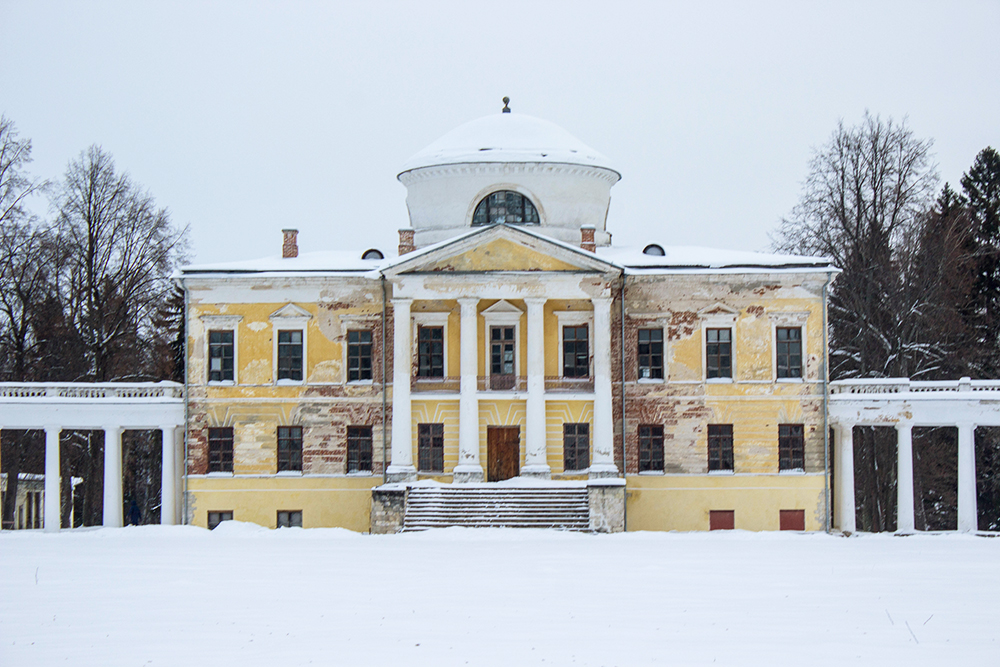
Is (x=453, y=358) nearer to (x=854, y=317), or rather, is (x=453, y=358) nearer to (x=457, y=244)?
(x=457, y=244)

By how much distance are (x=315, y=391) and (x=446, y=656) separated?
2079 centimetres

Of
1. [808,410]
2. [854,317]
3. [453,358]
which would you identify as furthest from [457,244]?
[854,317]

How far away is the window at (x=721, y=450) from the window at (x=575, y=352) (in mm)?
4015

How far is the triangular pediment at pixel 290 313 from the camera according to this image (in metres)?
33.1

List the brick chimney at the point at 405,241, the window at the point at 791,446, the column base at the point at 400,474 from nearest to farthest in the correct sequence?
the column base at the point at 400,474
the window at the point at 791,446
the brick chimney at the point at 405,241

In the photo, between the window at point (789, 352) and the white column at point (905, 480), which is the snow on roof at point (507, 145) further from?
the white column at point (905, 480)

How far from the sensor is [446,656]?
12.9 meters

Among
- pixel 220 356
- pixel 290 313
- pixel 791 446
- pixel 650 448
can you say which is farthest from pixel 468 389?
pixel 791 446

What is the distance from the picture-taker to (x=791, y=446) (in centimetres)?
3244

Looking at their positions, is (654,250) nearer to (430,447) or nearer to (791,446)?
(791,446)

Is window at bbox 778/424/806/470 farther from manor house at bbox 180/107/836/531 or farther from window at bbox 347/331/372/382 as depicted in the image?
window at bbox 347/331/372/382

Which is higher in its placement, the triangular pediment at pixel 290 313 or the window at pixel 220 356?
the triangular pediment at pixel 290 313

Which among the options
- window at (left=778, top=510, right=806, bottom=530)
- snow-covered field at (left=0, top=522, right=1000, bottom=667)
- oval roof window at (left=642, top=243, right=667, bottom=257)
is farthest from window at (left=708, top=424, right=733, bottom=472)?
snow-covered field at (left=0, top=522, right=1000, bottom=667)

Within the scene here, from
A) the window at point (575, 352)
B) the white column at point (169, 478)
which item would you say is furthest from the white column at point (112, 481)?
the window at point (575, 352)
